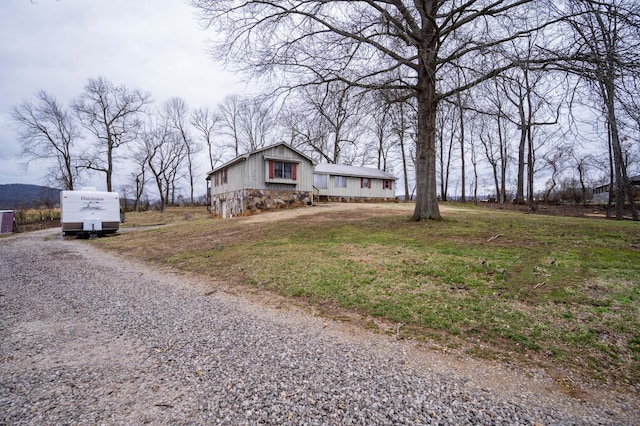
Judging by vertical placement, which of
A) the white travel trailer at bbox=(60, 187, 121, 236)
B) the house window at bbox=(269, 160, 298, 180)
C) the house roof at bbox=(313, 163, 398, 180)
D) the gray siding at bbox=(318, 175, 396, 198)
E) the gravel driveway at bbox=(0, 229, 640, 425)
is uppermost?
the house roof at bbox=(313, 163, 398, 180)

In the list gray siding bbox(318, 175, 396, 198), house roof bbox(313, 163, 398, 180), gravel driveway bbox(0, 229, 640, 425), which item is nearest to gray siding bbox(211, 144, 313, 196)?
house roof bbox(313, 163, 398, 180)

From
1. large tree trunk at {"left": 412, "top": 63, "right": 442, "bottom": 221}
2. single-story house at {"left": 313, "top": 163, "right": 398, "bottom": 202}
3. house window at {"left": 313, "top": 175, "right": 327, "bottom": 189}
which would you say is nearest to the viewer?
large tree trunk at {"left": 412, "top": 63, "right": 442, "bottom": 221}

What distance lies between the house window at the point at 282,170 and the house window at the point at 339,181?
7286 mm

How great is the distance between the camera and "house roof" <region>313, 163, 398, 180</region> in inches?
991

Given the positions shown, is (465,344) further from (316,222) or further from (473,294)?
(316,222)

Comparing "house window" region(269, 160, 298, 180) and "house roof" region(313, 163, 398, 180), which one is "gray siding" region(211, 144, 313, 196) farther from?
"house roof" region(313, 163, 398, 180)

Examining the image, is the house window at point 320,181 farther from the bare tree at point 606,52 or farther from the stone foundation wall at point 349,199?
the bare tree at point 606,52

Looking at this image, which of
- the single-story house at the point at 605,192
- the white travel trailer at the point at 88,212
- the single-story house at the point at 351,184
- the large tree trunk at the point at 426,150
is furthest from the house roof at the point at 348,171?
the single-story house at the point at 605,192

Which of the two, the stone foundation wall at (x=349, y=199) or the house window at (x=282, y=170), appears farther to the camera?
the stone foundation wall at (x=349, y=199)

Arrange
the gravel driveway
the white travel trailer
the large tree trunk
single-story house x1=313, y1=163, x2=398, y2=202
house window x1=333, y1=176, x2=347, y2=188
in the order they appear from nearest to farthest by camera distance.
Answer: the gravel driveway → the large tree trunk → the white travel trailer → single-story house x1=313, y1=163, x2=398, y2=202 → house window x1=333, y1=176, x2=347, y2=188

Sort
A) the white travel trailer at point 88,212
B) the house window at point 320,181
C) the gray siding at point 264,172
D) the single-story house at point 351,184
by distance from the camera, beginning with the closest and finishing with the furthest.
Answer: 1. the white travel trailer at point 88,212
2. the gray siding at point 264,172
3. the house window at point 320,181
4. the single-story house at point 351,184

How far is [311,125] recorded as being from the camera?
868 centimetres

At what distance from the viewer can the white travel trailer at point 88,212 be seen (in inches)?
516

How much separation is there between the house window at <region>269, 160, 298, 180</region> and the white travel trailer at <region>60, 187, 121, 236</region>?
8.37 meters
